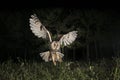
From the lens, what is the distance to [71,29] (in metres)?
4.43

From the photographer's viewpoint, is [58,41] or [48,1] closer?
[58,41]

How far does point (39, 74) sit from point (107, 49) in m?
1.63

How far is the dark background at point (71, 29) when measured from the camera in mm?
4449

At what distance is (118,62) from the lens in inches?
128

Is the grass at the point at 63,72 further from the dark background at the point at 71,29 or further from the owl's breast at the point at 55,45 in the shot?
the dark background at the point at 71,29

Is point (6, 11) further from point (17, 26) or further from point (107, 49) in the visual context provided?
point (107, 49)

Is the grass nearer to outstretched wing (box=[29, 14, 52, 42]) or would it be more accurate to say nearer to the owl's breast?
the owl's breast

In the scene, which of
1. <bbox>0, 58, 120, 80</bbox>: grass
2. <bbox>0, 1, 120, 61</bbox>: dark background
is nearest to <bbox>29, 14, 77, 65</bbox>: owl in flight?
<bbox>0, 58, 120, 80</bbox>: grass

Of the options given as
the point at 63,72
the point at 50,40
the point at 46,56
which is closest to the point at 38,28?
the point at 50,40

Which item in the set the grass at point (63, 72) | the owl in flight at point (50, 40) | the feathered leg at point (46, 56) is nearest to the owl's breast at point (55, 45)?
the owl in flight at point (50, 40)

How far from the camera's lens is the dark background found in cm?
445

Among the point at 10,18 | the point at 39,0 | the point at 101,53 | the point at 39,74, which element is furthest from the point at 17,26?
the point at 39,74

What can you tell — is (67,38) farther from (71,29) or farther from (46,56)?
(71,29)

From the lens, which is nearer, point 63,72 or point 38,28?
point 63,72
